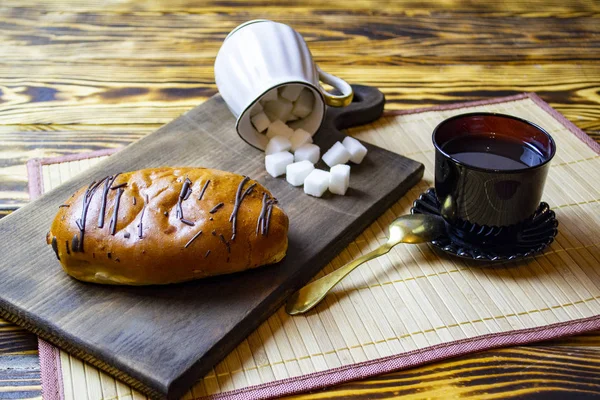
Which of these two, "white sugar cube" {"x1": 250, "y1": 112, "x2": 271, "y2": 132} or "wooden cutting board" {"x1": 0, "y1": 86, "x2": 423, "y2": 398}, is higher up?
"white sugar cube" {"x1": 250, "y1": 112, "x2": 271, "y2": 132}

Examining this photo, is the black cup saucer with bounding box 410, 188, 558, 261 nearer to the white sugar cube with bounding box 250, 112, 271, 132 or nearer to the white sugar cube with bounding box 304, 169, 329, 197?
the white sugar cube with bounding box 304, 169, 329, 197

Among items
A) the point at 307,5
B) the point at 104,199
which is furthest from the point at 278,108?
the point at 307,5

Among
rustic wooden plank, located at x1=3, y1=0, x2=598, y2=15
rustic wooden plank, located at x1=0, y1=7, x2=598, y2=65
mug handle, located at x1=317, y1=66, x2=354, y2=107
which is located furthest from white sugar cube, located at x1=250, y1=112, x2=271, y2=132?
rustic wooden plank, located at x1=3, y1=0, x2=598, y2=15

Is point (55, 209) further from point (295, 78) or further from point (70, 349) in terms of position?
point (295, 78)

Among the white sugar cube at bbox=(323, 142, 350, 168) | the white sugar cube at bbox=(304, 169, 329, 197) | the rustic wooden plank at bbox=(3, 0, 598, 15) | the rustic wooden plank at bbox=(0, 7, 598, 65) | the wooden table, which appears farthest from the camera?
the rustic wooden plank at bbox=(3, 0, 598, 15)

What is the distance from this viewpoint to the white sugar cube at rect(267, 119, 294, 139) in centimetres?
150

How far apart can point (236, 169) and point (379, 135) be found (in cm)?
36

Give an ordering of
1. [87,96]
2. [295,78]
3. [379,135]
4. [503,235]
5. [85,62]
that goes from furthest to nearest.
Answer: [85,62]
[87,96]
[379,135]
[295,78]
[503,235]

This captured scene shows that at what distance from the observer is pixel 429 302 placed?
3.79 ft

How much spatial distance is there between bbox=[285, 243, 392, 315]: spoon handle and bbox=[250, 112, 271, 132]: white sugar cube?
420 millimetres

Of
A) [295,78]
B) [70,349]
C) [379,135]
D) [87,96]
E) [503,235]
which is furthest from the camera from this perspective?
[87,96]

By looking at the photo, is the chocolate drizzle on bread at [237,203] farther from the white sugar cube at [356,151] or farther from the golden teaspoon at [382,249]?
the white sugar cube at [356,151]

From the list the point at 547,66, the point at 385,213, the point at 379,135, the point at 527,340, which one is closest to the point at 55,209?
the point at 385,213

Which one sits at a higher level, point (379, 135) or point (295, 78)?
Result: point (295, 78)
